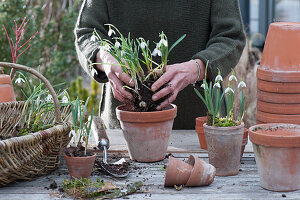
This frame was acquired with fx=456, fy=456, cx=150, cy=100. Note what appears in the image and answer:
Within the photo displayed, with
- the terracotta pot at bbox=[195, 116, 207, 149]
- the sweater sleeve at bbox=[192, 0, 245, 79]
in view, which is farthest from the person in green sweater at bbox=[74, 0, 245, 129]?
the terracotta pot at bbox=[195, 116, 207, 149]

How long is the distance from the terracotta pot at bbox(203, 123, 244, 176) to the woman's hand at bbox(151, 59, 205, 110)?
266 millimetres

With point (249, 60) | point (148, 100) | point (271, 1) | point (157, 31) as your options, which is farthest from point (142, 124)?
point (271, 1)

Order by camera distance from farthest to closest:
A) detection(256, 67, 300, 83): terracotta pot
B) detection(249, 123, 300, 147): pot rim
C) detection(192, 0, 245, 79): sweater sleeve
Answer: detection(192, 0, 245, 79): sweater sleeve
detection(256, 67, 300, 83): terracotta pot
detection(249, 123, 300, 147): pot rim

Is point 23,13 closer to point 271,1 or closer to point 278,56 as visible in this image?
point 278,56

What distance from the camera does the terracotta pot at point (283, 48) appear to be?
69.6 inches

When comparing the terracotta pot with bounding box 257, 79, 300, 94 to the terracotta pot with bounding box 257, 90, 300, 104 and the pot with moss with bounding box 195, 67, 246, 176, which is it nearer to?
the terracotta pot with bounding box 257, 90, 300, 104

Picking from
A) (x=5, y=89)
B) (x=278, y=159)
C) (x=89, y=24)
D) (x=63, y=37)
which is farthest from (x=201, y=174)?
(x=63, y=37)

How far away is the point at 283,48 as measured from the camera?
1.78m

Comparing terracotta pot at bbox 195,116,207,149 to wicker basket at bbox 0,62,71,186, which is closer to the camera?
wicker basket at bbox 0,62,71,186

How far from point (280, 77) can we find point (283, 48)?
4.8 inches

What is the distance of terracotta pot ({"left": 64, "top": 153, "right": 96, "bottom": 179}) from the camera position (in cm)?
162

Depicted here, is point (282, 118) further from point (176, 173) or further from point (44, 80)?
point (44, 80)

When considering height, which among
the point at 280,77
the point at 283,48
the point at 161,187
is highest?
the point at 283,48

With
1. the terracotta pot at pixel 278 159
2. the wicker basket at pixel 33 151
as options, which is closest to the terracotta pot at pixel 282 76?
the terracotta pot at pixel 278 159
